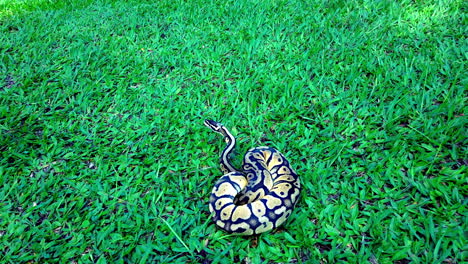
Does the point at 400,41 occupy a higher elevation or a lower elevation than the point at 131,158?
higher

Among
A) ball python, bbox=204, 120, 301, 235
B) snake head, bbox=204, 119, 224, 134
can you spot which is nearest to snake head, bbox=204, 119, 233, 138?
snake head, bbox=204, 119, 224, 134

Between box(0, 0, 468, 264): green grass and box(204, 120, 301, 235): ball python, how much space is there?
124 mm

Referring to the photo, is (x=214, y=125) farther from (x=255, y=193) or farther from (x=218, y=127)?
(x=255, y=193)

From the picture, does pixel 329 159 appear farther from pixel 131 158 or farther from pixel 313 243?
pixel 131 158

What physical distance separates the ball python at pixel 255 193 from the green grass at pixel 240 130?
0.12 m

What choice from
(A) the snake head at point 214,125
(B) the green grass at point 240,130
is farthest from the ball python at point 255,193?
(A) the snake head at point 214,125

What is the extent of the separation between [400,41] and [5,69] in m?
5.98

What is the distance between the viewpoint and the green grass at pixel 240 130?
2.26m

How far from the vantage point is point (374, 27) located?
431 centimetres

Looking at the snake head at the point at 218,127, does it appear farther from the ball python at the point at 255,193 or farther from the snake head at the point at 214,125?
the ball python at the point at 255,193

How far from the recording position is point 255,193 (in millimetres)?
2520

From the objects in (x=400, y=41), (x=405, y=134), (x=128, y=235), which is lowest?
(x=128, y=235)

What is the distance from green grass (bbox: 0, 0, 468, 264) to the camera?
2260 millimetres

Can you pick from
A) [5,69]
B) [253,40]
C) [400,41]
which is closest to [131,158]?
[253,40]
